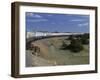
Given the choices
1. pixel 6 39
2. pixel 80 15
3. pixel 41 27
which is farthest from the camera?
pixel 80 15

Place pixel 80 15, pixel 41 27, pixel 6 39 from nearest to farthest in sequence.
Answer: pixel 6 39, pixel 41 27, pixel 80 15

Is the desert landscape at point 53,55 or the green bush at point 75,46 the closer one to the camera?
the desert landscape at point 53,55

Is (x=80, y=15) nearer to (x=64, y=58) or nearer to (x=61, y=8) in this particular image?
(x=61, y=8)

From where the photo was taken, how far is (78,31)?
99.5 inches

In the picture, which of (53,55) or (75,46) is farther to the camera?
(75,46)

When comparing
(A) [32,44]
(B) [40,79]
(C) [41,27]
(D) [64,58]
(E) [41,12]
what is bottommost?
(B) [40,79]

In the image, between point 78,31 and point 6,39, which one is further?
point 78,31

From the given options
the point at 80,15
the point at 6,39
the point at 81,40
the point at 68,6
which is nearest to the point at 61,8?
the point at 68,6

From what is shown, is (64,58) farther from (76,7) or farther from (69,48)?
(76,7)

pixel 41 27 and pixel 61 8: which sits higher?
pixel 61 8

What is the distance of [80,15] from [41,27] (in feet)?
Result: 1.51

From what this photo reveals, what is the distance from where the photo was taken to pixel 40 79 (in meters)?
2.37

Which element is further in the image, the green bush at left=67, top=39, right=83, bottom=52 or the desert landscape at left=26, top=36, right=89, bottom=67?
the green bush at left=67, top=39, right=83, bottom=52

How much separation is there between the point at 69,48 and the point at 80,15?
370 mm
